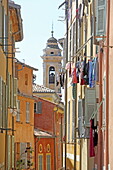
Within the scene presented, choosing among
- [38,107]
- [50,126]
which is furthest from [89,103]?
[50,126]

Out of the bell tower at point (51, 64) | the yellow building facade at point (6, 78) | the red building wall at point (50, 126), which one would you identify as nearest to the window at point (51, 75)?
the bell tower at point (51, 64)

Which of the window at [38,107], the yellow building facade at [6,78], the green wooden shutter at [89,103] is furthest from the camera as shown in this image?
the window at [38,107]

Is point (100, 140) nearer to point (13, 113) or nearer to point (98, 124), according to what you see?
point (98, 124)

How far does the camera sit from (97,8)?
727 inches

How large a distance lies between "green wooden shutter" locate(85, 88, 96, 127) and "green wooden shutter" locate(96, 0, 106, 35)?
3.69 m

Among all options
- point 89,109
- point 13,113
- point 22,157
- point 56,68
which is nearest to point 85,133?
point 89,109

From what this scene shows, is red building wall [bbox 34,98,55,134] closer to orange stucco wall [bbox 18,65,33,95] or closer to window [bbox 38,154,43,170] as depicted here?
window [bbox 38,154,43,170]

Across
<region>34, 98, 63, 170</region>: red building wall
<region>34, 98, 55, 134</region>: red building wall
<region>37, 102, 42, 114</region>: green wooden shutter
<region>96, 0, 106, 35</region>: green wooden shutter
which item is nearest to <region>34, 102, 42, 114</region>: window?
<region>37, 102, 42, 114</region>: green wooden shutter

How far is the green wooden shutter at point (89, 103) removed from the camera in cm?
2175

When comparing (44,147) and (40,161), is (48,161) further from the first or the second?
(40,161)

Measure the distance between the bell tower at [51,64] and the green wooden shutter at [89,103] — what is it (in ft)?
183

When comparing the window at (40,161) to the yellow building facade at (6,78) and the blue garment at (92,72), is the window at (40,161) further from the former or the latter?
the blue garment at (92,72)

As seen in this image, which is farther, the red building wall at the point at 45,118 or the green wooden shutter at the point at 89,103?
the red building wall at the point at 45,118

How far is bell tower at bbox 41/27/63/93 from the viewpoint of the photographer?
8038 centimetres
